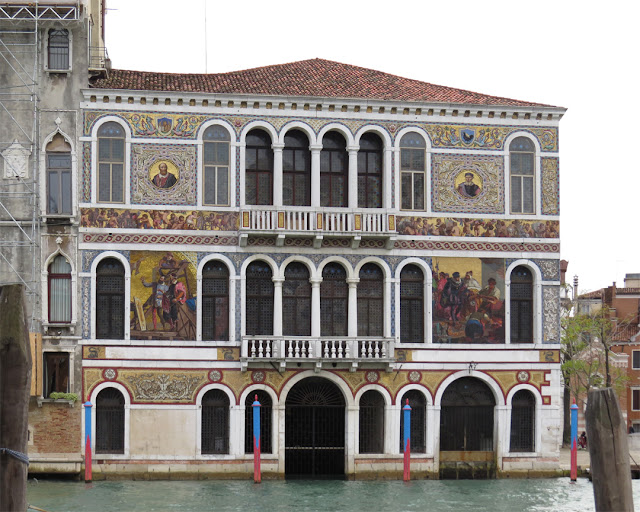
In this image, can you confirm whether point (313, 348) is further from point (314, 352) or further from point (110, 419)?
point (110, 419)

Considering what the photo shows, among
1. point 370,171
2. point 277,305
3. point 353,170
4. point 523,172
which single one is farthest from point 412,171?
point 277,305

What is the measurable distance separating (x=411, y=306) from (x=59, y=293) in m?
9.51

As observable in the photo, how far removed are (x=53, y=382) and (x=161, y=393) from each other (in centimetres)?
282

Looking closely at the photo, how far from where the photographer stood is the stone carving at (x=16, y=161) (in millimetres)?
31516

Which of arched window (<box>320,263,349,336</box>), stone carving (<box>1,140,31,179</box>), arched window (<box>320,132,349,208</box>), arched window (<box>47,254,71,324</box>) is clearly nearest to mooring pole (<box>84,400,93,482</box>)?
arched window (<box>47,254,71,324</box>)

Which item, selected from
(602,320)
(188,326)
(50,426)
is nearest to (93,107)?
(188,326)

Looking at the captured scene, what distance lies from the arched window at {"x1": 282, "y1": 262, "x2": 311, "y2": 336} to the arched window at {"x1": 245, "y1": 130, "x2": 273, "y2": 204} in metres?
2.05

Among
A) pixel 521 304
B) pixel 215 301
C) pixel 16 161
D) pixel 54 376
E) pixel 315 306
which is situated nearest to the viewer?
pixel 54 376

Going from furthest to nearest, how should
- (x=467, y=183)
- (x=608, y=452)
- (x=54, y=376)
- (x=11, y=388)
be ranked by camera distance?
(x=467, y=183) → (x=54, y=376) → (x=608, y=452) → (x=11, y=388)

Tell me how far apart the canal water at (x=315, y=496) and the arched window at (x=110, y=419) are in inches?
49.2

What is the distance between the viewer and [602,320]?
157 feet

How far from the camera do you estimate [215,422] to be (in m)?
32.0

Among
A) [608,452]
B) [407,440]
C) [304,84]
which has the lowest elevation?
[407,440]

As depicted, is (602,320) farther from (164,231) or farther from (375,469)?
(164,231)
